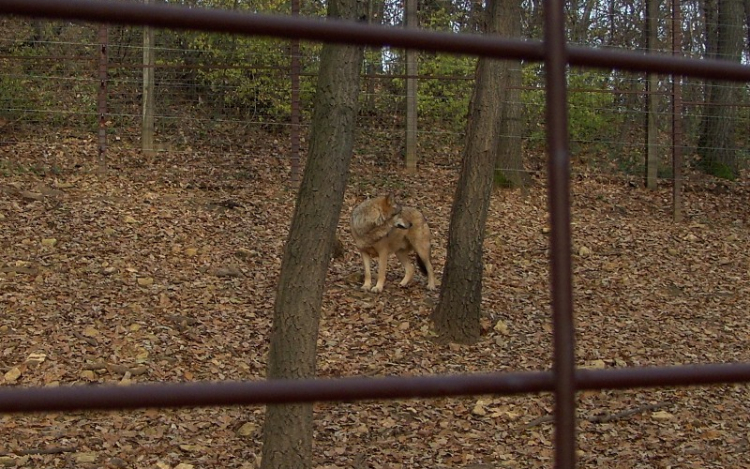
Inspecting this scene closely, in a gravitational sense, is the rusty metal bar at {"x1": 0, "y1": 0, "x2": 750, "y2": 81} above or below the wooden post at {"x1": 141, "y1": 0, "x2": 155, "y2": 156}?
below

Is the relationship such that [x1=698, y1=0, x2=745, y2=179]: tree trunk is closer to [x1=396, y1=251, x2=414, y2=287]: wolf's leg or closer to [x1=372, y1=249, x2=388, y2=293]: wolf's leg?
[x1=396, y1=251, x2=414, y2=287]: wolf's leg

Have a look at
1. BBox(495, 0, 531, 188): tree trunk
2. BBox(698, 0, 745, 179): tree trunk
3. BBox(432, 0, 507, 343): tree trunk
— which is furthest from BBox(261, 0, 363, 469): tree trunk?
BBox(698, 0, 745, 179): tree trunk

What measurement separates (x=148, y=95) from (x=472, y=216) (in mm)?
6814

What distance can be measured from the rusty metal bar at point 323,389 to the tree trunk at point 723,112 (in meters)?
14.9

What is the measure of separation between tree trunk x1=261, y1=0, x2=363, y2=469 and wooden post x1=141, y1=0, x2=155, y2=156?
27.3 ft

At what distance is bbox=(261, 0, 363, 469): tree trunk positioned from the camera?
18.9ft

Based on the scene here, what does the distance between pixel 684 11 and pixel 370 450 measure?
14.2m

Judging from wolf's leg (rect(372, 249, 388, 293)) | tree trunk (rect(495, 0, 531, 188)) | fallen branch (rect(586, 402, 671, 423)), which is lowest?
fallen branch (rect(586, 402, 671, 423))

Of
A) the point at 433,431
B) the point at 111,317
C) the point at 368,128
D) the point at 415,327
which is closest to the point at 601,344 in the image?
the point at 415,327

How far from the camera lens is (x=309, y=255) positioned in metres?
5.78

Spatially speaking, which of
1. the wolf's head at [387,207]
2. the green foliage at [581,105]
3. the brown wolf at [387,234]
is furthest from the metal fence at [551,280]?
the green foliage at [581,105]

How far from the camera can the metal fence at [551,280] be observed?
1280 millimetres

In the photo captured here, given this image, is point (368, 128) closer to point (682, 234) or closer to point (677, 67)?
point (682, 234)

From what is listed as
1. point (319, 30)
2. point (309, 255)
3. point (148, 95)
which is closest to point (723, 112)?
point (148, 95)
